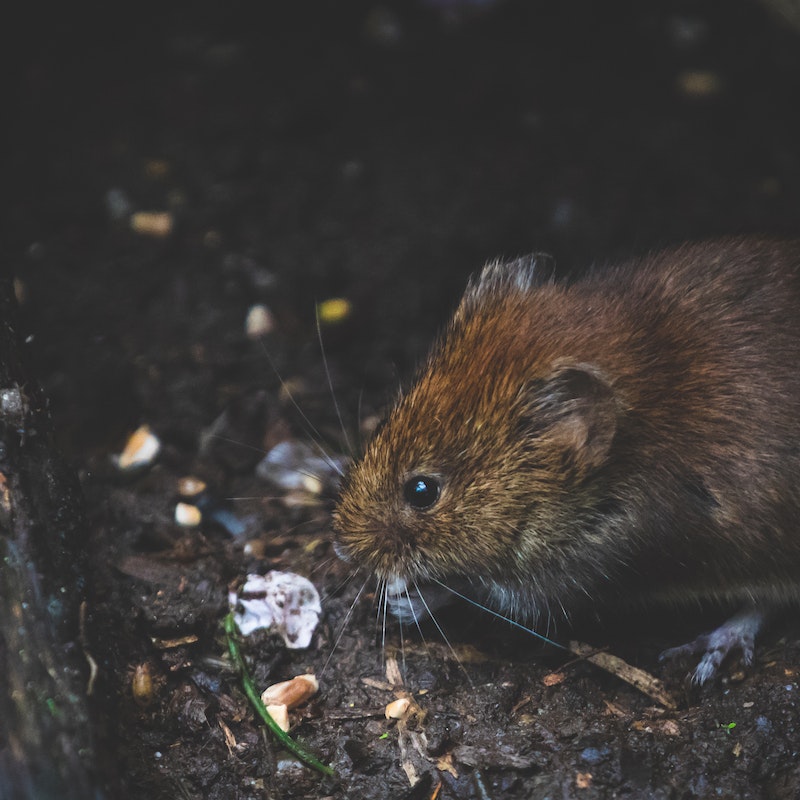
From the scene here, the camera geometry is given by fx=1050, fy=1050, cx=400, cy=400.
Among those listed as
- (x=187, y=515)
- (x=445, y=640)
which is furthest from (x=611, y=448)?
(x=187, y=515)

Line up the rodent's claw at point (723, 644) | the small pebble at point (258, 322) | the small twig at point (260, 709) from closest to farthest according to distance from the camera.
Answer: the small twig at point (260, 709), the rodent's claw at point (723, 644), the small pebble at point (258, 322)

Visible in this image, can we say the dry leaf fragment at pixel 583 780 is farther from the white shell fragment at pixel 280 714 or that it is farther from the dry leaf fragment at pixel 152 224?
the dry leaf fragment at pixel 152 224

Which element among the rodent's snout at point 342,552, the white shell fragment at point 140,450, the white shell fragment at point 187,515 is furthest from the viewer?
the white shell fragment at point 140,450

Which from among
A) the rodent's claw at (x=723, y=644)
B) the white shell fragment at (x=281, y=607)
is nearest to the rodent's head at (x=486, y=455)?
the white shell fragment at (x=281, y=607)

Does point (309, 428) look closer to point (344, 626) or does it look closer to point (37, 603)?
point (344, 626)

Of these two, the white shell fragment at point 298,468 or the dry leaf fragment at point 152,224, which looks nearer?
the white shell fragment at point 298,468

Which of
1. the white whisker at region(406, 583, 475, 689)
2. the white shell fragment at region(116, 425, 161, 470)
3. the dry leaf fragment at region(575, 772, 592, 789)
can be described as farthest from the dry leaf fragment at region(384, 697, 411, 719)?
the white shell fragment at region(116, 425, 161, 470)

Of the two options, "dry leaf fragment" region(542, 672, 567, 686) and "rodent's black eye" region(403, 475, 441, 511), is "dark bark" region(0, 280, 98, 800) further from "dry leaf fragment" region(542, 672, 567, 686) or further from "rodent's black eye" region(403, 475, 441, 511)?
"dry leaf fragment" region(542, 672, 567, 686)
